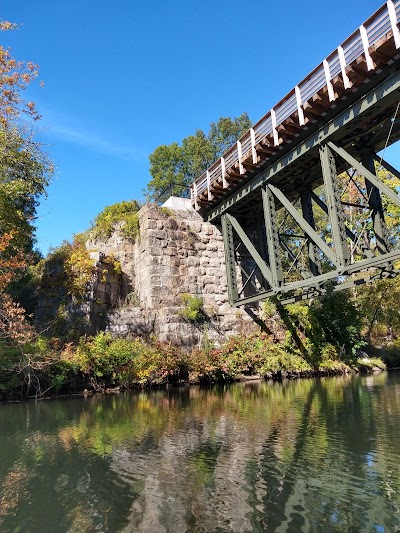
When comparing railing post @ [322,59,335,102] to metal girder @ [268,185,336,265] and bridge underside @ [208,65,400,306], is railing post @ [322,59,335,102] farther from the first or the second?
metal girder @ [268,185,336,265]

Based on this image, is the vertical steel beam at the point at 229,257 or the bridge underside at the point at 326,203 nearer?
the bridge underside at the point at 326,203

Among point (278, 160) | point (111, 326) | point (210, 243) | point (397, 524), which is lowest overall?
point (397, 524)

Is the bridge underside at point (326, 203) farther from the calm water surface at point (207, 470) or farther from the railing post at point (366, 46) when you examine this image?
the calm water surface at point (207, 470)

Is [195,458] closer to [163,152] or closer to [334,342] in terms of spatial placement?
[334,342]

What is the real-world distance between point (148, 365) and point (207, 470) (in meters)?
11.4

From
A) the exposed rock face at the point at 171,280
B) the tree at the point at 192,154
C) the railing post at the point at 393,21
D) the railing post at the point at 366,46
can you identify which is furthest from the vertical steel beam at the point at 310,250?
the tree at the point at 192,154

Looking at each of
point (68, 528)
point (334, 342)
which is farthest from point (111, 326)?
point (68, 528)

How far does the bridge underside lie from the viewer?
1302 centimetres

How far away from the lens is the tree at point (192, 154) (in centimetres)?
4484

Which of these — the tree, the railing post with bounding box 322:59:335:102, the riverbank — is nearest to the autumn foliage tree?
the riverbank

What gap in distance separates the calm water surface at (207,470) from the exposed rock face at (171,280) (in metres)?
9.00

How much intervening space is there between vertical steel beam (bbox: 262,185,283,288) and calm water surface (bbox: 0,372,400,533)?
7129 millimetres

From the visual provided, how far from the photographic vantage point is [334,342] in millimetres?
21938

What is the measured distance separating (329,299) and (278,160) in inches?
392
